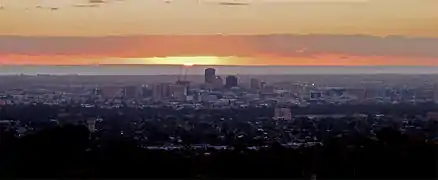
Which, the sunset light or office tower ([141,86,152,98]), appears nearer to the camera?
office tower ([141,86,152,98])

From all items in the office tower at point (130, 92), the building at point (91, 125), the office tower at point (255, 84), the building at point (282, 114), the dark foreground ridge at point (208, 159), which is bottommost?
the dark foreground ridge at point (208, 159)

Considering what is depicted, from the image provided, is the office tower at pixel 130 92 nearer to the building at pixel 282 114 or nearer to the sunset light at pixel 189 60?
the sunset light at pixel 189 60

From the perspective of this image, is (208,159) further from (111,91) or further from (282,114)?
(111,91)

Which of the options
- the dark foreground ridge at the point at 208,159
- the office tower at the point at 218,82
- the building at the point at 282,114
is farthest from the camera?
the office tower at the point at 218,82

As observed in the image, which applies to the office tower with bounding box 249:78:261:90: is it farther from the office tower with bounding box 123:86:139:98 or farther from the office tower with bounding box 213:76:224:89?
the office tower with bounding box 123:86:139:98

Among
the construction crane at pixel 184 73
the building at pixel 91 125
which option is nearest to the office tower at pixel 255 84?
the construction crane at pixel 184 73

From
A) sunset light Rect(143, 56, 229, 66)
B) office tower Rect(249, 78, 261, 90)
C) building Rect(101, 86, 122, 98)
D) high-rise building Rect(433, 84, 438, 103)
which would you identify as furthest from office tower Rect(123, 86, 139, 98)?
high-rise building Rect(433, 84, 438, 103)
